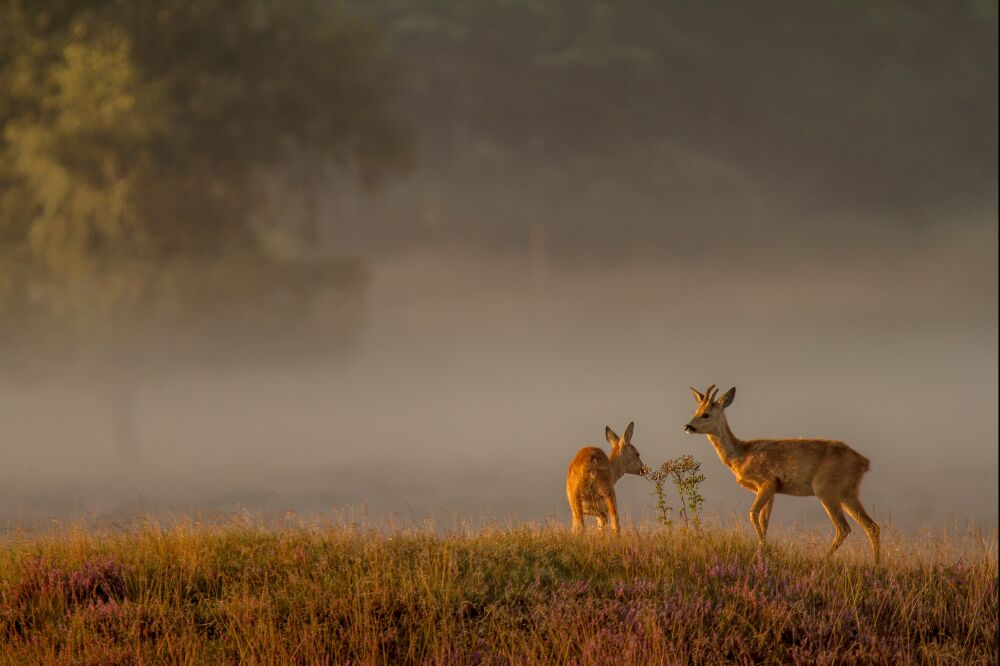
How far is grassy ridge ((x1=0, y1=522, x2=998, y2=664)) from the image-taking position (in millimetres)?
10453

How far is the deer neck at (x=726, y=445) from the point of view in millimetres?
15320

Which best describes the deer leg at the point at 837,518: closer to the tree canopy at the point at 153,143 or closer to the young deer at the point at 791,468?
the young deer at the point at 791,468

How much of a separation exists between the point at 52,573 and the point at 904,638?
Answer: 9.12 meters

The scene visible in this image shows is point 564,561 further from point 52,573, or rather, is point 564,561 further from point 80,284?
point 80,284

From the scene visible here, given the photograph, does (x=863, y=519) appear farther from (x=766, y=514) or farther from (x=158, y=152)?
(x=158, y=152)

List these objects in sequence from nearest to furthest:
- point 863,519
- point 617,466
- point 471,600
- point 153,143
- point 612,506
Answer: point 471,600, point 863,519, point 612,506, point 617,466, point 153,143

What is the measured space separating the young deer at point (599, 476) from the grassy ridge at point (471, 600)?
1258 millimetres

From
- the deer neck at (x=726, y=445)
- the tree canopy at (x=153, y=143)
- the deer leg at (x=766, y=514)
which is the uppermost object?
the tree canopy at (x=153, y=143)

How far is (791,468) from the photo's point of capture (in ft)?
49.0

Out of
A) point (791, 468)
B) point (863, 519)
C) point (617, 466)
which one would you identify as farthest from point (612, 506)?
point (863, 519)

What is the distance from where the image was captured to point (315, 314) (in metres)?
42.9

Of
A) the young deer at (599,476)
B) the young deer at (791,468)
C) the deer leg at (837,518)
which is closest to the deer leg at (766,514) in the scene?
the young deer at (791,468)

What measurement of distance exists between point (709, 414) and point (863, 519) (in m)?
2.44

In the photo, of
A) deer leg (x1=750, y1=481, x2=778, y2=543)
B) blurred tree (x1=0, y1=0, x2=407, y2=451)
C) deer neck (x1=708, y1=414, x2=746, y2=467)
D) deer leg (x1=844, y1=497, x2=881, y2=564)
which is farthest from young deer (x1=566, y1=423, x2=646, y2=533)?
blurred tree (x1=0, y1=0, x2=407, y2=451)
